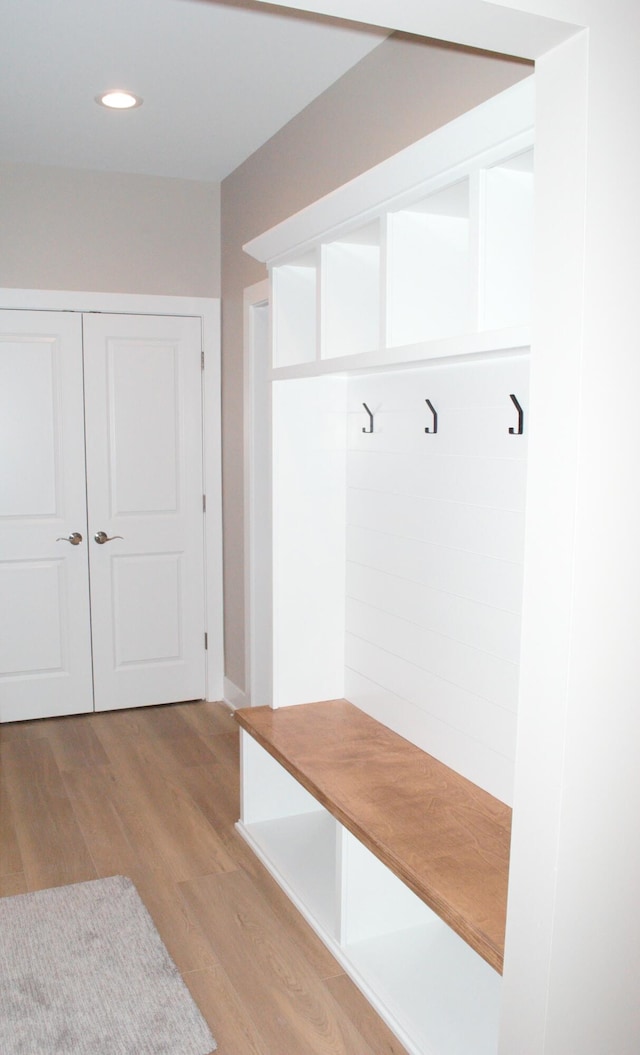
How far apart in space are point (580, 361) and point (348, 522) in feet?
5.96

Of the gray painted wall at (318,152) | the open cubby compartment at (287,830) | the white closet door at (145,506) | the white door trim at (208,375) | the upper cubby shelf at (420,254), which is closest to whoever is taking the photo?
the upper cubby shelf at (420,254)

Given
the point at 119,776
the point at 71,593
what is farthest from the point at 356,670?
the point at 71,593

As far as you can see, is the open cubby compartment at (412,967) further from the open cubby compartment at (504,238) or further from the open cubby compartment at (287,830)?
the open cubby compartment at (504,238)

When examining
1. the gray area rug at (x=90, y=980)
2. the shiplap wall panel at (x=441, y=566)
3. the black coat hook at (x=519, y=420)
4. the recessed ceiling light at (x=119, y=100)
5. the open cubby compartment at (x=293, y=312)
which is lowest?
the gray area rug at (x=90, y=980)

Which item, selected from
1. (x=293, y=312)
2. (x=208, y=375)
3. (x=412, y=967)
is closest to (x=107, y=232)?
(x=208, y=375)

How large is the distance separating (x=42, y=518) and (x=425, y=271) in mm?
2661

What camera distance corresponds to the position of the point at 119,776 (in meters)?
3.69

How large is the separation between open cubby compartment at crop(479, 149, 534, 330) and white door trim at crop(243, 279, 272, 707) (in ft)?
7.45

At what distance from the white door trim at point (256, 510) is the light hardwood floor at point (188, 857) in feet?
1.12

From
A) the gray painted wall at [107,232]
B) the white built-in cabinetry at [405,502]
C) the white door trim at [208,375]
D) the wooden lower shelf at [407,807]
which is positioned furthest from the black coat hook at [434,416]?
the gray painted wall at [107,232]

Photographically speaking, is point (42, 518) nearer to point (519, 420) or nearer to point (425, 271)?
point (425, 271)

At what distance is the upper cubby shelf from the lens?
182cm

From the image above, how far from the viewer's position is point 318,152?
3.35 m

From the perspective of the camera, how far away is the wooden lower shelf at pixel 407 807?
1873 mm
